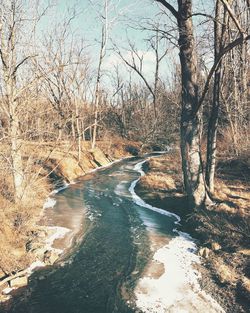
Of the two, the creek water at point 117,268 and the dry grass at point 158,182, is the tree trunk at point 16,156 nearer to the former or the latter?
the creek water at point 117,268

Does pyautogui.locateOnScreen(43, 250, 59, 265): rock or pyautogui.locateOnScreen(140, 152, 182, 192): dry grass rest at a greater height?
pyautogui.locateOnScreen(140, 152, 182, 192): dry grass

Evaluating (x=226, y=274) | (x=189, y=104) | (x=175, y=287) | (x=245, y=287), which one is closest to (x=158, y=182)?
(x=189, y=104)

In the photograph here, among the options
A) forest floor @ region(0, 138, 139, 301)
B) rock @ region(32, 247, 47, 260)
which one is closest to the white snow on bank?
forest floor @ region(0, 138, 139, 301)

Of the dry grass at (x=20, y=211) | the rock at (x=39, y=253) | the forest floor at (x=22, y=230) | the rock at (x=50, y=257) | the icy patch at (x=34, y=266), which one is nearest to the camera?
the forest floor at (x=22, y=230)

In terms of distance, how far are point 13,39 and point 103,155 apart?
767 inches

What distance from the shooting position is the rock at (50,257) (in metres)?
10.4

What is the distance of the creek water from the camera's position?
26.9 feet

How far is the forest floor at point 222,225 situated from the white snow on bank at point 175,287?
264 millimetres

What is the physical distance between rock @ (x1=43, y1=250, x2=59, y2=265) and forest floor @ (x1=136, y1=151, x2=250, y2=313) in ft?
13.9

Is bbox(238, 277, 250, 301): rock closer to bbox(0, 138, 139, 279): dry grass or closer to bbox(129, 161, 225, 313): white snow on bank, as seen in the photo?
bbox(129, 161, 225, 313): white snow on bank

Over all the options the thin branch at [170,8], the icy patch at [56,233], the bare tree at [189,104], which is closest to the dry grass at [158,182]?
the bare tree at [189,104]

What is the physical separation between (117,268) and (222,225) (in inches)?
149

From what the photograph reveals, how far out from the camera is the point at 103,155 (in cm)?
3222

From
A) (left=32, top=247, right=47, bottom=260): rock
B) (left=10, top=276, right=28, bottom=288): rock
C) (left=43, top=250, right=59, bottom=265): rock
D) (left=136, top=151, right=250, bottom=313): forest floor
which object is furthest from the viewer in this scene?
(left=32, top=247, right=47, bottom=260): rock
